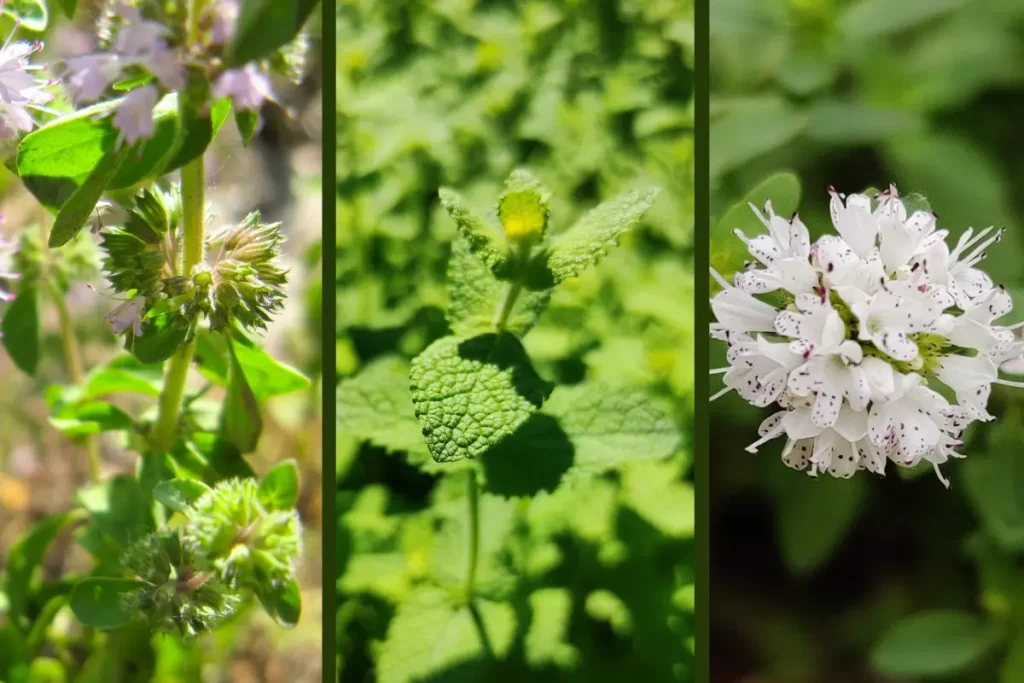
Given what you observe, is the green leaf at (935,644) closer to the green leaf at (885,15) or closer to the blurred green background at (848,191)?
the blurred green background at (848,191)

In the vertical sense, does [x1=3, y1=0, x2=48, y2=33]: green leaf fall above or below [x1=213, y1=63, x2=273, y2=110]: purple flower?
above

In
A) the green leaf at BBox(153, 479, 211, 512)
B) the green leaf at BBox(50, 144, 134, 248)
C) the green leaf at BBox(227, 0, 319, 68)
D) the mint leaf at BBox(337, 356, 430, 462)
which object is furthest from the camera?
the mint leaf at BBox(337, 356, 430, 462)

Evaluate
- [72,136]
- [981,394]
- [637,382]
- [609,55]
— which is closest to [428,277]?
[637,382]

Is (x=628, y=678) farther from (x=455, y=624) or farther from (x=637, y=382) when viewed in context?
(x=637, y=382)

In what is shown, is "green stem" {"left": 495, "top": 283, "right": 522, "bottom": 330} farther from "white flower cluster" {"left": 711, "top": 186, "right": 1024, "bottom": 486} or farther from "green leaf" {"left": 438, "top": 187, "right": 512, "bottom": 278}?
"white flower cluster" {"left": 711, "top": 186, "right": 1024, "bottom": 486}

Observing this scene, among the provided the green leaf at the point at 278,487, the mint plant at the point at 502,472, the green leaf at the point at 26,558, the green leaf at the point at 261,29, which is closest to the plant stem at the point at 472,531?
the mint plant at the point at 502,472

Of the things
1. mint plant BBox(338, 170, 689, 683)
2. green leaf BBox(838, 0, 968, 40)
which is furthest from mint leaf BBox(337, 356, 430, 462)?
green leaf BBox(838, 0, 968, 40)
